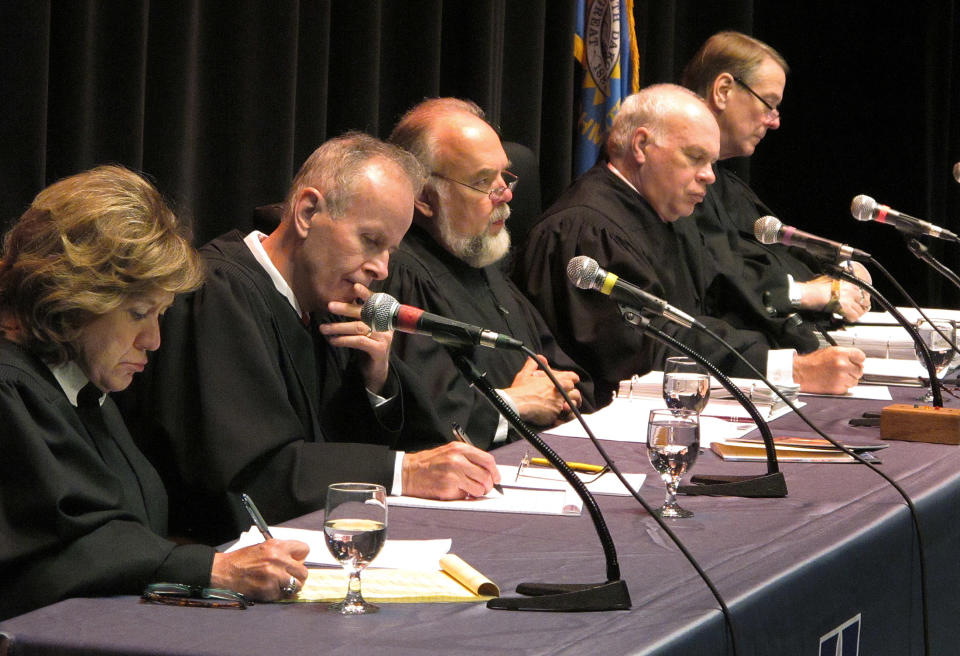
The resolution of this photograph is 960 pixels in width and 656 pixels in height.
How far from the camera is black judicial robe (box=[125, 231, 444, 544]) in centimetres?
261

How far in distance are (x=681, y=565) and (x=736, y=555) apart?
0.12 m

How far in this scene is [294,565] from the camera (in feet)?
5.83

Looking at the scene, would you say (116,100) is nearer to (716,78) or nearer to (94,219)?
(94,219)

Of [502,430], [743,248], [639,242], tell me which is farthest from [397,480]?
[743,248]

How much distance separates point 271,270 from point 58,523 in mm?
1199

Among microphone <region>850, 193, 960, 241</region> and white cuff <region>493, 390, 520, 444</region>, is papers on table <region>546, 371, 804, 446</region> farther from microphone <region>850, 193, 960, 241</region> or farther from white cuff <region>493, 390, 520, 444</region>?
microphone <region>850, 193, 960, 241</region>

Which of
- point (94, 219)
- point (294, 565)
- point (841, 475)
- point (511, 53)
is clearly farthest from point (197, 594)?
point (511, 53)

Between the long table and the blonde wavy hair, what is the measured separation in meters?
0.49

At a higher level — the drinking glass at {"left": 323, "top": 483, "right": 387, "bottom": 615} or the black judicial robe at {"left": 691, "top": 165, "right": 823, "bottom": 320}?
the drinking glass at {"left": 323, "top": 483, "right": 387, "bottom": 615}

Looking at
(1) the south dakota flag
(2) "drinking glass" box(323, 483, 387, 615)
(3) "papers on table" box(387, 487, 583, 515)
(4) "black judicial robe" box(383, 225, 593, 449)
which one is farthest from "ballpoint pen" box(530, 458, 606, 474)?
(1) the south dakota flag

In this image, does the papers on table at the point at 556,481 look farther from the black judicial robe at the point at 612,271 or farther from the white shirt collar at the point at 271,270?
the black judicial robe at the point at 612,271

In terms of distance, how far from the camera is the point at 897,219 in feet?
Result: 11.7

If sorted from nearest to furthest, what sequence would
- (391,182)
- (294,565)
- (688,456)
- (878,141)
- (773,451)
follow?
(294,565) < (688,456) < (773,451) < (391,182) < (878,141)

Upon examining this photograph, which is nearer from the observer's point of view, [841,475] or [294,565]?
[294,565]
